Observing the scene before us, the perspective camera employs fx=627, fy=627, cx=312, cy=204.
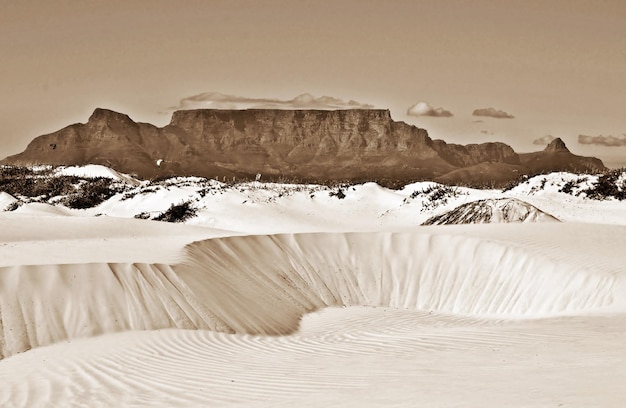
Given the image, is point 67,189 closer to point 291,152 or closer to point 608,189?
point 608,189

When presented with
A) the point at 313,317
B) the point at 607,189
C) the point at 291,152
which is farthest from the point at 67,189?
the point at 291,152

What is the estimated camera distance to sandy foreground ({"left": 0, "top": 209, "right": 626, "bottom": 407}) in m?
8.70

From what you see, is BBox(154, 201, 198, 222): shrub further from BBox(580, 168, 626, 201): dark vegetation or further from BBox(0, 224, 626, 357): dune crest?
BBox(580, 168, 626, 201): dark vegetation

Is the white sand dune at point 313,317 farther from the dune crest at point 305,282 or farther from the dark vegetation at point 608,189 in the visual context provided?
the dark vegetation at point 608,189

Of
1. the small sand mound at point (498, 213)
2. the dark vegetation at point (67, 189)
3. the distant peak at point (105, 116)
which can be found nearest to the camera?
the small sand mound at point (498, 213)

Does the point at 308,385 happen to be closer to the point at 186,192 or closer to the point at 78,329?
the point at 78,329

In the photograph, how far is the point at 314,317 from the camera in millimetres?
18844

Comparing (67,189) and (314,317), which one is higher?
(67,189)

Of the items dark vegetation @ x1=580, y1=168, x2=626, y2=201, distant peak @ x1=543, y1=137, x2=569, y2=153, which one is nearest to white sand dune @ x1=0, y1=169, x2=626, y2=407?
dark vegetation @ x1=580, y1=168, x2=626, y2=201

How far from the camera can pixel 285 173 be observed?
174m

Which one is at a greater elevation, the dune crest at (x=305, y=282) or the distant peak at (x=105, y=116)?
the distant peak at (x=105, y=116)

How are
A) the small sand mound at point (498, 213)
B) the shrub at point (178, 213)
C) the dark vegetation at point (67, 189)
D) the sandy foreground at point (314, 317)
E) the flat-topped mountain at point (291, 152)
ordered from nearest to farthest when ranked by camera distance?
the sandy foreground at point (314, 317), the small sand mound at point (498, 213), the shrub at point (178, 213), the dark vegetation at point (67, 189), the flat-topped mountain at point (291, 152)

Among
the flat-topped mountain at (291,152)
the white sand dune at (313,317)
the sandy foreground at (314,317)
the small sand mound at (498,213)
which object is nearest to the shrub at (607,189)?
the small sand mound at (498,213)

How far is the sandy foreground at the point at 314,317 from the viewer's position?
870 centimetres
